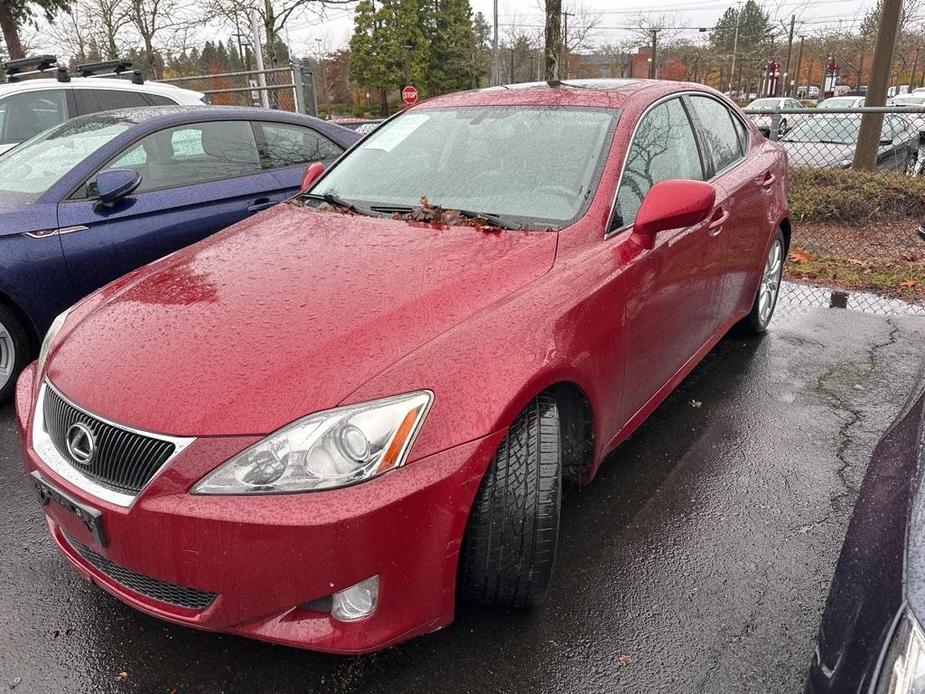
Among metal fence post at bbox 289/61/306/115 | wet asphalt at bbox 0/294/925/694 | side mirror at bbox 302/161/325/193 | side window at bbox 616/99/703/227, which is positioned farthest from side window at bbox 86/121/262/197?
metal fence post at bbox 289/61/306/115

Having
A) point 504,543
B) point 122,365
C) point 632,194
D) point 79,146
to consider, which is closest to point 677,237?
point 632,194

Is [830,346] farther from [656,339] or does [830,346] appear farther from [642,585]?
[642,585]

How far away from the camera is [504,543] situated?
1961 mm

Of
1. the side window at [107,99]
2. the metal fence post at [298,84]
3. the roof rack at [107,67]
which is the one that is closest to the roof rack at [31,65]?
the roof rack at [107,67]

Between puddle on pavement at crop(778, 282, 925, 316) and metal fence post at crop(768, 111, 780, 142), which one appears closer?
puddle on pavement at crop(778, 282, 925, 316)

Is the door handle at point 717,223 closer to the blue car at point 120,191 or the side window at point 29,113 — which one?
the blue car at point 120,191

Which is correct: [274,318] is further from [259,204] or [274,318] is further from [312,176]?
[259,204]

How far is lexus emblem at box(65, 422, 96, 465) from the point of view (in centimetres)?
188

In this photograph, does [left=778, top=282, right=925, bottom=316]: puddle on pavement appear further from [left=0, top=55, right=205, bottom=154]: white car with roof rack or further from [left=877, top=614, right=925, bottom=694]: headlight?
[left=0, top=55, right=205, bottom=154]: white car with roof rack

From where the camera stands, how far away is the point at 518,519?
196 centimetres

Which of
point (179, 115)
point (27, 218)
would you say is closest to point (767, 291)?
point (179, 115)

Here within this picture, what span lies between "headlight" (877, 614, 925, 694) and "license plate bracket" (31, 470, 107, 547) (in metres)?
1.74

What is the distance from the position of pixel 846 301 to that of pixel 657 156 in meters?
3.35

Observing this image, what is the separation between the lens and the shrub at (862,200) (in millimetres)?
7285
